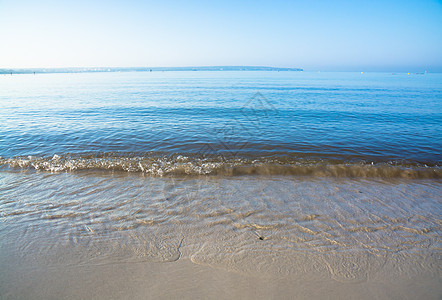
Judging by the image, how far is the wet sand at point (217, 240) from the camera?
3.27 meters

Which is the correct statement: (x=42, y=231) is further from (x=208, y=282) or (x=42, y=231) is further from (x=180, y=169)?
(x=180, y=169)

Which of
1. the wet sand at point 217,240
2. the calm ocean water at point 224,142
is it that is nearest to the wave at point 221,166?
the calm ocean water at point 224,142

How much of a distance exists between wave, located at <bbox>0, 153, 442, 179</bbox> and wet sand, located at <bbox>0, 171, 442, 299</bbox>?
1.16 meters

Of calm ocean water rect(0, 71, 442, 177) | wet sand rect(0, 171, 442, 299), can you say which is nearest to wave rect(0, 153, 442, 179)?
calm ocean water rect(0, 71, 442, 177)

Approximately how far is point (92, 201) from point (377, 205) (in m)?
7.92

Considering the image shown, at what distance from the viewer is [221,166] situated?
8.70 metres

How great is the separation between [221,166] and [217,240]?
177 inches

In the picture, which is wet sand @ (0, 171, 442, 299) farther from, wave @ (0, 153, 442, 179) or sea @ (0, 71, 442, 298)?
wave @ (0, 153, 442, 179)

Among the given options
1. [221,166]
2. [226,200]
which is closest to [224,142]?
[221,166]

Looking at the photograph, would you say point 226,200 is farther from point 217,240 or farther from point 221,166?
point 221,166

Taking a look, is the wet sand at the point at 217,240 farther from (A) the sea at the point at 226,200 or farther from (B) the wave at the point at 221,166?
(B) the wave at the point at 221,166

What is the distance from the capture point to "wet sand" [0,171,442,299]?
3.27m

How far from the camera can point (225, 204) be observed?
5.81m

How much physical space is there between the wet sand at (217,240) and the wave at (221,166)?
1.16 metres
